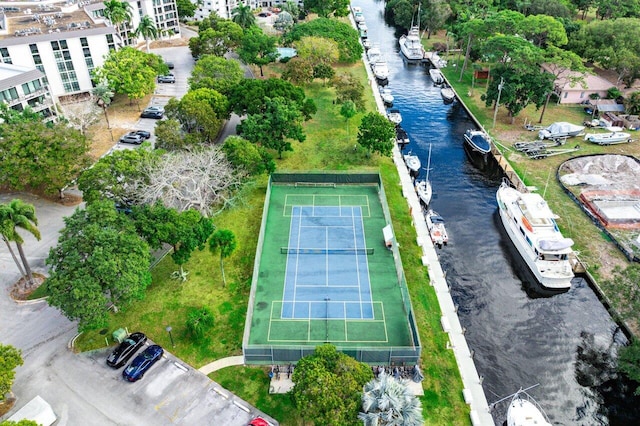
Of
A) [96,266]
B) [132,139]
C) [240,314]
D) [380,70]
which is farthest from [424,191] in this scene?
[380,70]

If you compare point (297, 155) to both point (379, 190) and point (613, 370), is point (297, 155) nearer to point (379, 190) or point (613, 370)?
point (379, 190)

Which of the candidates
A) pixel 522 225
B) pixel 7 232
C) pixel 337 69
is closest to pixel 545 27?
pixel 337 69

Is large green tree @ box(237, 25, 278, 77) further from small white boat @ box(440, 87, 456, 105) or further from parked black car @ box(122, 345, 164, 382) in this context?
parked black car @ box(122, 345, 164, 382)

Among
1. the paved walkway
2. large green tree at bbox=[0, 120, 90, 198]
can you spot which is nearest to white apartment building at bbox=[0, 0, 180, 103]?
large green tree at bbox=[0, 120, 90, 198]

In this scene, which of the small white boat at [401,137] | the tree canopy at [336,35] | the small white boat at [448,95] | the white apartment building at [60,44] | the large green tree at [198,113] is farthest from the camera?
the tree canopy at [336,35]

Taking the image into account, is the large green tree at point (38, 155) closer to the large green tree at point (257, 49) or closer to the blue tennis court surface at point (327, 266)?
the blue tennis court surface at point (327, 266)

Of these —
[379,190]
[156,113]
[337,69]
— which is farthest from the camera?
[337,69]

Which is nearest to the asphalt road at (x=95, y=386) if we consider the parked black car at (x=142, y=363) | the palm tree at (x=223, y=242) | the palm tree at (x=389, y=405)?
the parked black car at (x=142, y=363)
